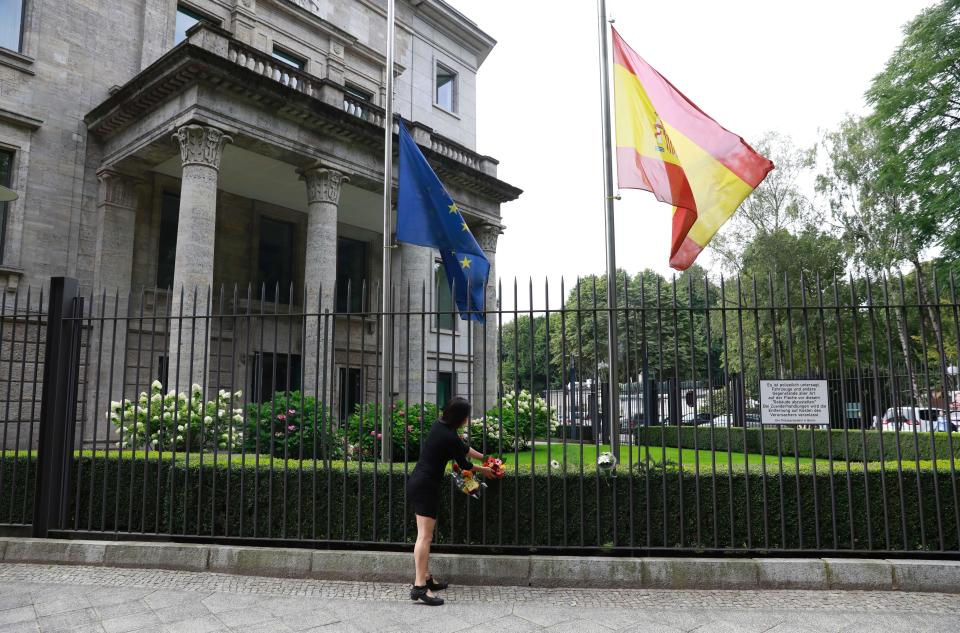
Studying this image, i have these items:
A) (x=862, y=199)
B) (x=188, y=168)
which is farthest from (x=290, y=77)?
(x=862, y=199)

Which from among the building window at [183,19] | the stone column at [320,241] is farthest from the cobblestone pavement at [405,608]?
the building window at [183,19]

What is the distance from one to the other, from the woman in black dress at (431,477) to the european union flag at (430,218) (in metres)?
3.68

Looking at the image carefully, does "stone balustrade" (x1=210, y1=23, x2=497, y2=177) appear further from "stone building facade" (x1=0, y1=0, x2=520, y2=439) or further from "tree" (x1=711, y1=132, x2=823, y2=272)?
"tree" (x1=711, y1=132, x2=823, y2=272)

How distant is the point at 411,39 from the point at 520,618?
24.0 m

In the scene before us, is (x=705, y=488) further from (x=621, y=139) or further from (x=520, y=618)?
(x=621, y=139)

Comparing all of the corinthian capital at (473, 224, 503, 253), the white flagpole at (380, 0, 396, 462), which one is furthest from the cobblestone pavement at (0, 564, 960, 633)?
the corinthian capital at (473, 224, 503, 253)

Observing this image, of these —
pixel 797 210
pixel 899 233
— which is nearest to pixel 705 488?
pixel 899 233

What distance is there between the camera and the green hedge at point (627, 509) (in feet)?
20.5

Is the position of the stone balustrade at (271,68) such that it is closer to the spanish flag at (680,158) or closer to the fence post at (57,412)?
the fence post at (57,412)

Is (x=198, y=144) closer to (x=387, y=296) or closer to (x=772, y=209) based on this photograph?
(x=387, y=296)

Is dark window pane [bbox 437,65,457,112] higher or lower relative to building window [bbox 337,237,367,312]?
higher

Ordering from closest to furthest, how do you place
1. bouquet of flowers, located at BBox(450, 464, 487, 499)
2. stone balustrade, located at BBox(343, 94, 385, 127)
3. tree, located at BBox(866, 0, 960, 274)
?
bouquet of flowers, located at BBox(450, 464, 487, 499) < stone balustrade, located at BBox(343, 94, 385, 127) < tree, located at BBox(866, 0, 960, 274)

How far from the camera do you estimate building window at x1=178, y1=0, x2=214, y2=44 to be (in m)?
18.4

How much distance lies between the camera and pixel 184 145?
1412 cm
